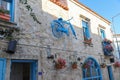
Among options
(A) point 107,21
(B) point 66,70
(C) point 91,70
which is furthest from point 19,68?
(A) point 107,21

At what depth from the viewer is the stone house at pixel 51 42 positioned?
588cm

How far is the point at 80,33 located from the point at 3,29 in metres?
6.00

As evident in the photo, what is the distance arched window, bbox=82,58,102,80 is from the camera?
9613mm

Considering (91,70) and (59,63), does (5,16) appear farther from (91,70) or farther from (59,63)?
(91,70)

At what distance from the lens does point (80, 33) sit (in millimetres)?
10328

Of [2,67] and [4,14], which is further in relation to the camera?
[4,14]

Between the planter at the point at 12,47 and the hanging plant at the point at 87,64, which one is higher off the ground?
the planter at the point at 12,47

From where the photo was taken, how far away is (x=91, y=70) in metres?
10.3

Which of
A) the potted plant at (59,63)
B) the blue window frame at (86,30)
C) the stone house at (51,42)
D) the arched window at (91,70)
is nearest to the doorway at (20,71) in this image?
the stone house at (51,42)

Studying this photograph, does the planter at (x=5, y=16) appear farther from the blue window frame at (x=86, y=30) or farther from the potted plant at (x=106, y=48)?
the potted plant at (x=106, y=48)

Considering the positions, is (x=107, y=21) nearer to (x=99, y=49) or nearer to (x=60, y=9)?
(x=99, y=49)

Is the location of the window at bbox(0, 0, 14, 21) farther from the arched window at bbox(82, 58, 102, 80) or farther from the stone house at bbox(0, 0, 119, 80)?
the arched window at bbox(82, 58, 102, 80)

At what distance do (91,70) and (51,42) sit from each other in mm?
4315

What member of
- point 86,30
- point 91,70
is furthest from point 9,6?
point 91,70
